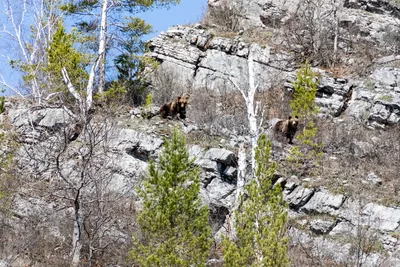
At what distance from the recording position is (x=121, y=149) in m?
16.9

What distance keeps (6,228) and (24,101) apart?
7203 millimetres

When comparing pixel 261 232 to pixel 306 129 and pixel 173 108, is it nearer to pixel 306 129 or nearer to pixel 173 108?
pixel 306 129

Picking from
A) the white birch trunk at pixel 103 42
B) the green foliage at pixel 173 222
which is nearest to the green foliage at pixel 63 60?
the white birch trunk at pixel 103 42

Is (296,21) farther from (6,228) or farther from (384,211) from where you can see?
(6,228)

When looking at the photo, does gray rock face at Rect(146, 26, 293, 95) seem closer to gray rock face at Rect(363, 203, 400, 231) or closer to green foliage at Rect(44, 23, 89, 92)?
green foliage at Rect(44, 23, 89, 92)

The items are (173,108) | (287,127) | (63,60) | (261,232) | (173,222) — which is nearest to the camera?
(261,232)

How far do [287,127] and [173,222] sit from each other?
8.45m

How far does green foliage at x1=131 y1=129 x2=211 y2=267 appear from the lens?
10280 millimetres

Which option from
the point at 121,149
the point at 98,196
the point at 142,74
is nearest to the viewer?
the point at 98,196

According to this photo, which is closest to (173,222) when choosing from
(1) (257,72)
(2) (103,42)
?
(2) (103,42)

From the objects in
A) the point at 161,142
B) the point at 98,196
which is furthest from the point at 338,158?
the point at 98,196

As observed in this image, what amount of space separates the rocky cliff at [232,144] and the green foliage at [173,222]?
226cm

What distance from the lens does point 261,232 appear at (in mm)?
10086

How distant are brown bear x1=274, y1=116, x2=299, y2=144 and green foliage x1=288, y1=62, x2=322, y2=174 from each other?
275 mm
